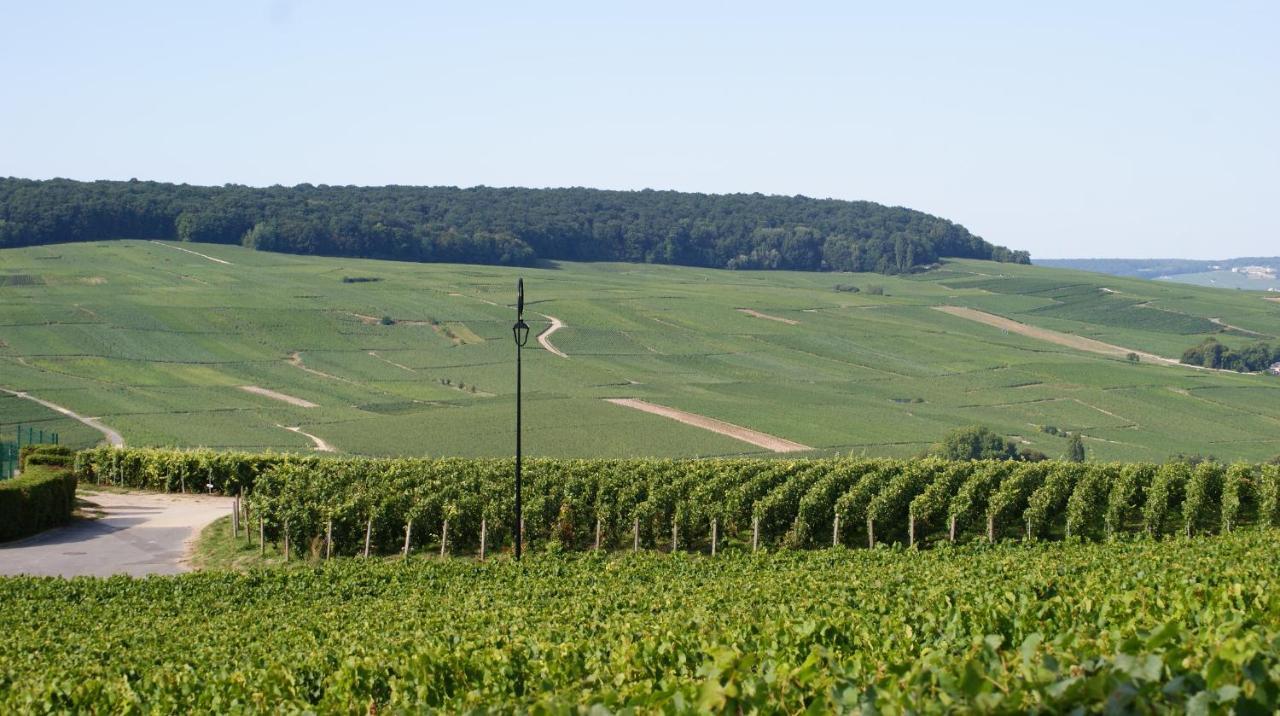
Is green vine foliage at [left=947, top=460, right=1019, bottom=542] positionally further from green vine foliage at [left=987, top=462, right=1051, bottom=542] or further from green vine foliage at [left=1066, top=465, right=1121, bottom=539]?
green vine foliage at [left=1066, top=465, right=1121, bottom=539]

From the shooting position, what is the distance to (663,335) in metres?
111

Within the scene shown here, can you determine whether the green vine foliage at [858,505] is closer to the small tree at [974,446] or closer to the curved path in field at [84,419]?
the small tree at [974,446]

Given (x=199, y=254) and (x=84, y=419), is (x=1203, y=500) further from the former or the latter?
(x=199, y=254)

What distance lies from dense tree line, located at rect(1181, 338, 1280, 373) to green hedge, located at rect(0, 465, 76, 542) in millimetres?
96647

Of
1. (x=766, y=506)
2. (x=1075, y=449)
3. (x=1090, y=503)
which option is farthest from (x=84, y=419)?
(x=1090, y=503)

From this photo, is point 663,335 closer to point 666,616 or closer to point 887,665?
point 666,616

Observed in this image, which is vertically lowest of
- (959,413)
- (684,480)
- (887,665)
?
(959,413)

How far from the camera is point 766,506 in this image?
32.3m

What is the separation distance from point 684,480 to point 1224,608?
929 inches

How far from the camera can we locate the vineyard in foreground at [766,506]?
105 feet

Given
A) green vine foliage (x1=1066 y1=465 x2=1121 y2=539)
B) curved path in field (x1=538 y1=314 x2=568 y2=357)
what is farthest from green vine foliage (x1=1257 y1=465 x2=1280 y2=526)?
curved path in field (x1=538 y1=314 x2=568 y2=357)

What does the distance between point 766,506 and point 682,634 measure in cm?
1943

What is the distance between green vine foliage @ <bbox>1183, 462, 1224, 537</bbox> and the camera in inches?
1230

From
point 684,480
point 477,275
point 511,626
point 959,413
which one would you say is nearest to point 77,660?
point 511,626
